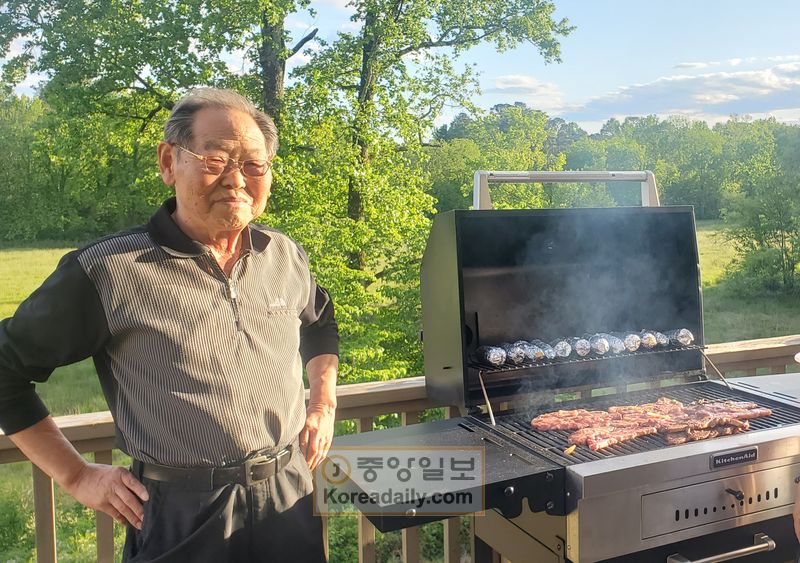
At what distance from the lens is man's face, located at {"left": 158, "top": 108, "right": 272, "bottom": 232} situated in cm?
142

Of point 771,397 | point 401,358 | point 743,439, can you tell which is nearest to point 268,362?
point 743,439

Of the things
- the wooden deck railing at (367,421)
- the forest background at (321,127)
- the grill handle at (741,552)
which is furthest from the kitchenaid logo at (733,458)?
the forest background at (321,127)

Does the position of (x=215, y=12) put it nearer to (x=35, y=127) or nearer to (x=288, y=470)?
(x=35, y=127)

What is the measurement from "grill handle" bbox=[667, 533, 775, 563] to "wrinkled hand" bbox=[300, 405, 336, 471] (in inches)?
36.6

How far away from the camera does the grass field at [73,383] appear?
8672 millimetres

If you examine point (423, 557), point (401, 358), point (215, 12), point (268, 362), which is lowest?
point (423, 557)

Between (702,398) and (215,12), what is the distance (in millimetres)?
9161

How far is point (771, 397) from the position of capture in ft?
6.86

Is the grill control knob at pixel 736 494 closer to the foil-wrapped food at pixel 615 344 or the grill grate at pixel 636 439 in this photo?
the grill grate at pixel 636 439

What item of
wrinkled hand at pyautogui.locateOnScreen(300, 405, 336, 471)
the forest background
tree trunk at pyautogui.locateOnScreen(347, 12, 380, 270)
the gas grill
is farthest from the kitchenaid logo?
tree trunk at pyautogui.locateOnScreen(347, 12, 380, 270)

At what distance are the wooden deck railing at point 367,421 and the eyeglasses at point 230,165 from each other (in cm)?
80

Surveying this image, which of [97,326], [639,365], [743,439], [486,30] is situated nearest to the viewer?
[97,326]

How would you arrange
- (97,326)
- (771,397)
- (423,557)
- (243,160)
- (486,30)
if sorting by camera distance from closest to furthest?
(97,326), (243,160), (771,397), (423,557), (486,30)

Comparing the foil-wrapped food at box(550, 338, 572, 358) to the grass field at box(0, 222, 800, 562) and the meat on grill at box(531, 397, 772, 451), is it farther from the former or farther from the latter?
the grass field at box(0, 222, 800, 562)
